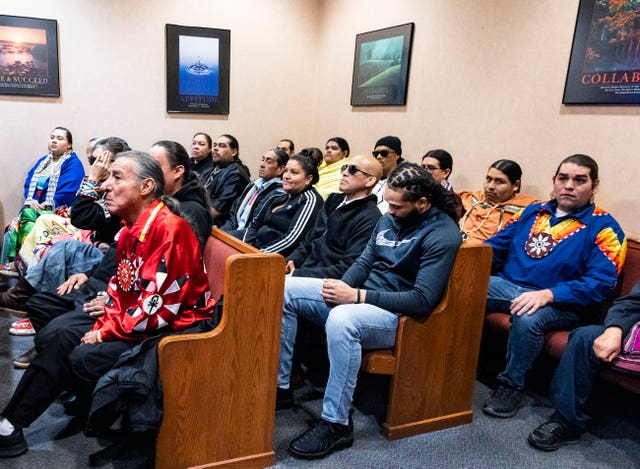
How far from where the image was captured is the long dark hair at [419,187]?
2023 mm

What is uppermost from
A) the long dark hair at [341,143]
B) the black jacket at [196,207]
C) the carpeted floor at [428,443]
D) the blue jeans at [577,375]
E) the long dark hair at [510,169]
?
the long dark hair at [341,143]

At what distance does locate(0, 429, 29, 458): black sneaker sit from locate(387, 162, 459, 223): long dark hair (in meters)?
1.65

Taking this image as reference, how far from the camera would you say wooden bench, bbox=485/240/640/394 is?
203cm

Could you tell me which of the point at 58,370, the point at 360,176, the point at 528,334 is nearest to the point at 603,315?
the point at 528,334

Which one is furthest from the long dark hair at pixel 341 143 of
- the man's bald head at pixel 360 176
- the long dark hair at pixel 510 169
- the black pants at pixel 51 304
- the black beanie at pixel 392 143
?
the black pants at pixel 51 304

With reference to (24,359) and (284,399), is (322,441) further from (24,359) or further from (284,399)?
(24,359)

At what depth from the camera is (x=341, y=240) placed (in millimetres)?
2510

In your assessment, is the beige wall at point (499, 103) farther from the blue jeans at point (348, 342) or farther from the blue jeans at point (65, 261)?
the blue jeans at point (65, 261)

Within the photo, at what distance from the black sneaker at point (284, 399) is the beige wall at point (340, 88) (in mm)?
1908

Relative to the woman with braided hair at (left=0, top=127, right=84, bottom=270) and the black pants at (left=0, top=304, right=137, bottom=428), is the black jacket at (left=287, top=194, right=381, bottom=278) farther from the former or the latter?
the woman with braided hair at (left=0, top=127, right=84, bottom=270)

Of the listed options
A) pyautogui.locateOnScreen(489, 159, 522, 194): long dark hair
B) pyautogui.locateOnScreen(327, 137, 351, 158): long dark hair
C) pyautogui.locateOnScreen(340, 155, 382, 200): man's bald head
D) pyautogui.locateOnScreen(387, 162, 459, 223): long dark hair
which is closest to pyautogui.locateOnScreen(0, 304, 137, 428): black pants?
pyautogui.locateOnScreen(387, 162, 459, 223): long dark hair

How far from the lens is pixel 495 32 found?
3.32 metres

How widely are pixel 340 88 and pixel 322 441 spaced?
Result: 3.75 m

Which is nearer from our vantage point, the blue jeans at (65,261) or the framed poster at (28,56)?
the blue jeans at (65,261)
